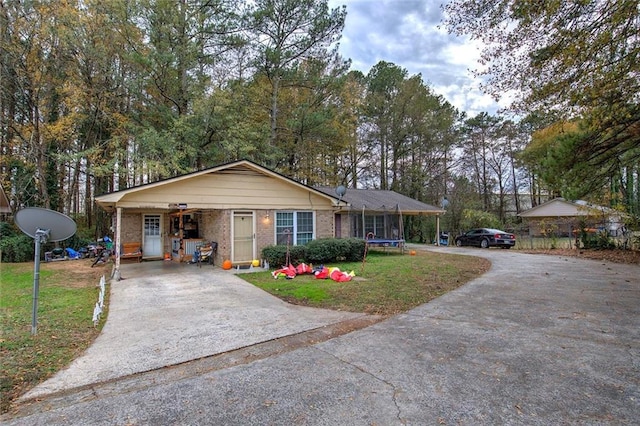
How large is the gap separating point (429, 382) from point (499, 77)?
7.12 metres

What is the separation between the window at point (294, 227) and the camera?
41.4 feet

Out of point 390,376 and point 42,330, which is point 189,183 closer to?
point 42,330

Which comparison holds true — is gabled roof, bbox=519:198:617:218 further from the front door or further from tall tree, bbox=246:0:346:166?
the front door

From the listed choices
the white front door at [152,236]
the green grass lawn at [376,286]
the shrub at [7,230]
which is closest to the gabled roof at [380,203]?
the green grass lawn at [376,286]

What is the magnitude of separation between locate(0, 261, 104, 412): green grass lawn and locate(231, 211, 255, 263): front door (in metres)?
4.27

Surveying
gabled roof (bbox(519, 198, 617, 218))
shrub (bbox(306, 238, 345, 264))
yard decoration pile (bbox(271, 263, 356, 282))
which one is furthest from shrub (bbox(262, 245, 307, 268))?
gabled roof (bbox(519, 198, 617, 218))

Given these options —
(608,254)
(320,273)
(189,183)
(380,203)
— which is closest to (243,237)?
(189,183)

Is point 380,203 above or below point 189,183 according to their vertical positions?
below

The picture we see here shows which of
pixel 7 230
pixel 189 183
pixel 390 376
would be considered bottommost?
pixel 390 376

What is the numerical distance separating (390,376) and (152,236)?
1383 cm

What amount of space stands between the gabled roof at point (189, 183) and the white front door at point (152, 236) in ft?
Result: 9.47

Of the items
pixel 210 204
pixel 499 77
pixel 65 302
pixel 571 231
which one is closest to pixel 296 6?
pixel 210 204

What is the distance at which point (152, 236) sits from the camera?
14570 millimetres

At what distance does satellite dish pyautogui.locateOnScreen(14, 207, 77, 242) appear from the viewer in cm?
439
